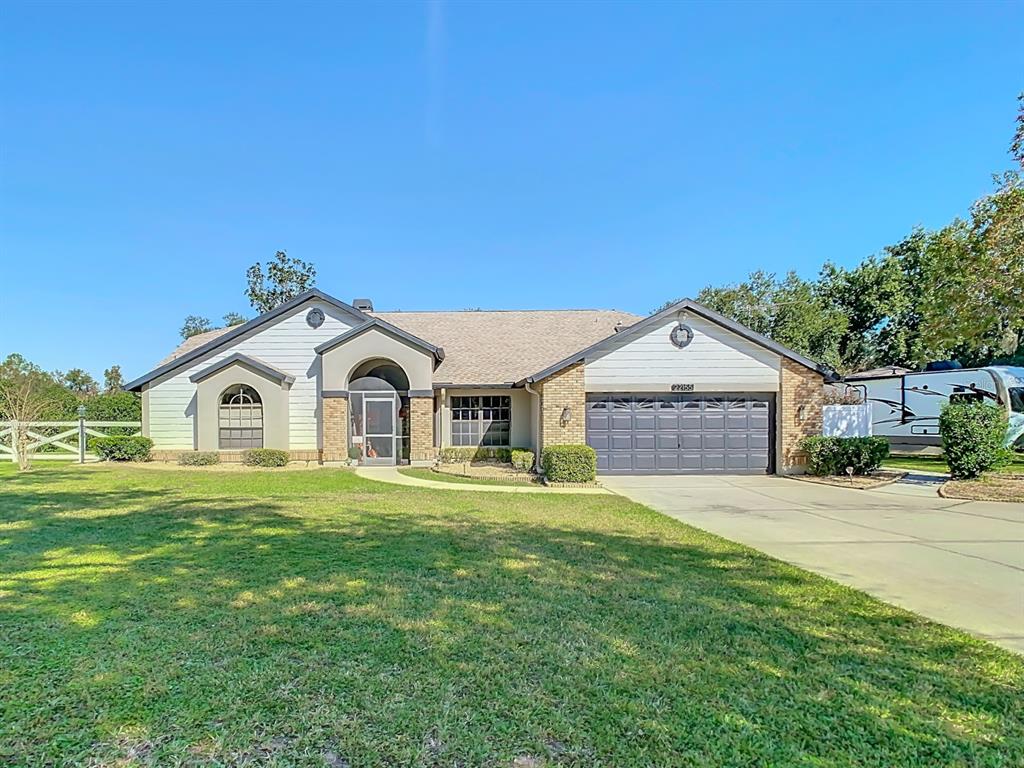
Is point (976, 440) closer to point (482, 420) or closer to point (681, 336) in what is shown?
point (681, 336)

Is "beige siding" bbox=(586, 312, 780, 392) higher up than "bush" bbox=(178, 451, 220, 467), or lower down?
higher up

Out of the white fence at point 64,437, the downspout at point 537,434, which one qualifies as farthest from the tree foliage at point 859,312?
the white fence at point 64,437

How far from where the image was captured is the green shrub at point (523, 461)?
656 inches

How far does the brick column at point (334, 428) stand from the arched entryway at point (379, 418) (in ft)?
1.26

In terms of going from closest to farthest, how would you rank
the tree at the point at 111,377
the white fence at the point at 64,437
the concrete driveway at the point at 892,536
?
1. the concrete driveway at the point at 892,536
2. the white fence at the point at 64,437
3. the tree at the point at 111,377

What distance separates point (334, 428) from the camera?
18.2m

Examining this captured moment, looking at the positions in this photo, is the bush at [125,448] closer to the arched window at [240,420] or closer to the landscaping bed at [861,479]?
the arched window at [240,420]

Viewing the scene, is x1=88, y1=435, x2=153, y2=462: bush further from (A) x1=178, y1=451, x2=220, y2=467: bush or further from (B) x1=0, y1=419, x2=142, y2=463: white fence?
(A) x1=178, y1=451, x2=220, y2=467: bush

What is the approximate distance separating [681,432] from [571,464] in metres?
4.27

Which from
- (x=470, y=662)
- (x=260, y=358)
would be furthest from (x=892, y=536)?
(x=260, y=358)

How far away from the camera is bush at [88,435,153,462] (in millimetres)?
18609

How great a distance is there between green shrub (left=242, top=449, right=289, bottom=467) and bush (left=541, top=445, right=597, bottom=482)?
9.42 m

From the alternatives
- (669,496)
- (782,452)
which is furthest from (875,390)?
(669,496)

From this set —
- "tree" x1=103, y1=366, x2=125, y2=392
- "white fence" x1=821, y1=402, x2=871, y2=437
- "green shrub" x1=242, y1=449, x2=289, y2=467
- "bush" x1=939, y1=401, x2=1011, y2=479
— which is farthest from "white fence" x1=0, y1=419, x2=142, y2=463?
"tree" x1=103, y1=366, x2=125, y2=392
